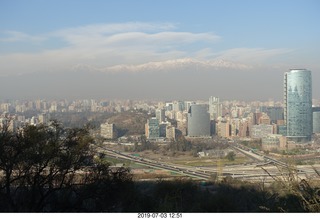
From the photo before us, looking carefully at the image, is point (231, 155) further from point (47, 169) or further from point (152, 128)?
point (47, 169)

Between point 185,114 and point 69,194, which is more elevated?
point 185,114

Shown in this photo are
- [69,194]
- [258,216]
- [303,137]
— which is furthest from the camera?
[303,137]

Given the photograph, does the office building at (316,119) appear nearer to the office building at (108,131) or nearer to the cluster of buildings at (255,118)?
the cluster of buildings at (255,118)

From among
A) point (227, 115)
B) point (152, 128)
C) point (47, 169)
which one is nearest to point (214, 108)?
point (227, 115)

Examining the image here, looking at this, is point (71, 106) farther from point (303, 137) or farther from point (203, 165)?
point (303, 137)

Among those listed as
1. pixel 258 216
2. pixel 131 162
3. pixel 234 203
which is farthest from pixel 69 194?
pixel 258 216

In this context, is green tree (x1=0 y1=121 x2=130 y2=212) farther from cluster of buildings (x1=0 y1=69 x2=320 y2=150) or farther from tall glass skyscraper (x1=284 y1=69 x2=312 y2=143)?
tall glass skyscraper (x1=284 y1=69 x2=312 y2=143)

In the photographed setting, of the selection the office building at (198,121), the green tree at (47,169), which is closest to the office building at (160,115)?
the office building at (198,121)

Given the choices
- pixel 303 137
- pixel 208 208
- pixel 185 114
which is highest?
pixel 185 114
